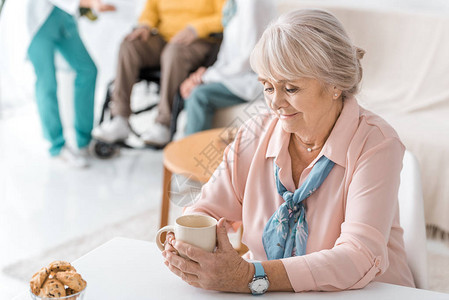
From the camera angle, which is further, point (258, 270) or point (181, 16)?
point (181, 16)

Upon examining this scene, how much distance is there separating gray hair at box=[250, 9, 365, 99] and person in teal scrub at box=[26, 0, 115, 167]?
7.72 feet

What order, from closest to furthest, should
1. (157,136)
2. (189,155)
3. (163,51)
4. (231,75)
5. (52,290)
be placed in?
(52,290)
(189,155)
(231,75)
(157,136)
(163,51)

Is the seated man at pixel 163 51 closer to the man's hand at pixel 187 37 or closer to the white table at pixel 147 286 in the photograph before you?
the man's hand at pixel 187 37

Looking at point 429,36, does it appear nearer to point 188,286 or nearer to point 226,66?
point 226,66

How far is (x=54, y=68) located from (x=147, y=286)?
268 centimetres

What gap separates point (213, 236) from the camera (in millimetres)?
991

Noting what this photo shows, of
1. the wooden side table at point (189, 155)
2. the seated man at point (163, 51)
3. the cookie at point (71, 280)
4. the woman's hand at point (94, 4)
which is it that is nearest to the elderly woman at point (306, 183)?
the cookie at point (71, 280)

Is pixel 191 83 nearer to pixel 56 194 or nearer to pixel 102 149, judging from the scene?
pixel 102 149

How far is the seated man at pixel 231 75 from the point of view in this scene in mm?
3137

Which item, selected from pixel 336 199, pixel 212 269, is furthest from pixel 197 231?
pixel 336 199

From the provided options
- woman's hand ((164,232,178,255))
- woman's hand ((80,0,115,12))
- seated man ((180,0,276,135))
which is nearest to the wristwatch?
woman's hand ((164,232,178,255))

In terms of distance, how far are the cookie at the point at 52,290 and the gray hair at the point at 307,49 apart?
0.55 meters

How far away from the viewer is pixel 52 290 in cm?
83

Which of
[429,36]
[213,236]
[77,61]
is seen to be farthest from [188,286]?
[77,61]
